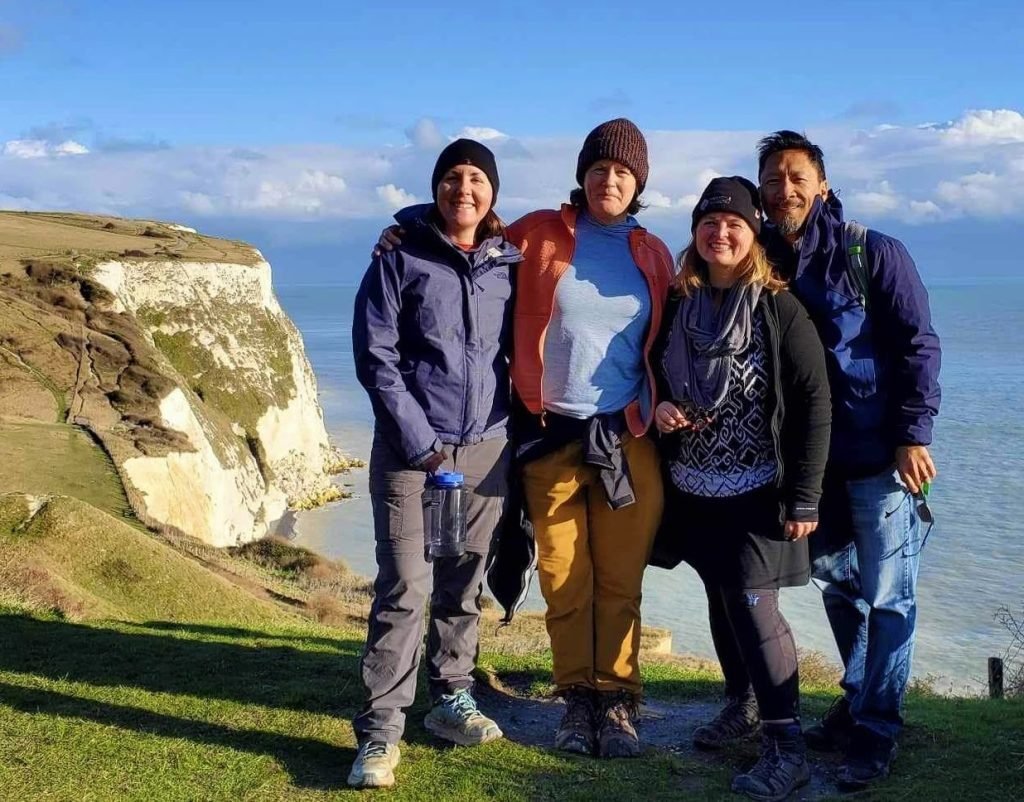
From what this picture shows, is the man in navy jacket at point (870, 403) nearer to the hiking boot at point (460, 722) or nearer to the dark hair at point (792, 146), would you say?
the dark hair at point (792, 146)

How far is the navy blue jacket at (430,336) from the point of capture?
462 cm

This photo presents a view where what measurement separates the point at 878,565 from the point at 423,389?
7.70ft

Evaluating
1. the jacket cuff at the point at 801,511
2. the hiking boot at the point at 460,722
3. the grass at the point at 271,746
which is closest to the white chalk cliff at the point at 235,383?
the grass at the point at 271,746

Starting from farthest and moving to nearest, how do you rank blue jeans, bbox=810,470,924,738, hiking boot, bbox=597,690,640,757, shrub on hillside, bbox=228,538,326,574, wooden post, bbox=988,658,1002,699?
shrub on hillside, bbox=228,538,326,574
wooden post, bbox=988,658,1002,699
hiking boot, bbox=597,690,640,757
blue jeans, bbox=810,470,924,738

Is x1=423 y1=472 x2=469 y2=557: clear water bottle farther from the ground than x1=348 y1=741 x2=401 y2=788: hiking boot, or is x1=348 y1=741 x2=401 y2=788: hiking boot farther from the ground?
x1=423 y1=472 x2=469 y2=557: clear water bottle

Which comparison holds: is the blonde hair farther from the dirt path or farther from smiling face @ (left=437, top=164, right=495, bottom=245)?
the dirt path

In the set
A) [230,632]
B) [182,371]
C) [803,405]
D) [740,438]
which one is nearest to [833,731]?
[740,438]

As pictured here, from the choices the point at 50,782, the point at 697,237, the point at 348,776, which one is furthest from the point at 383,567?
the point at 697,237

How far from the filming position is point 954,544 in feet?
94.4

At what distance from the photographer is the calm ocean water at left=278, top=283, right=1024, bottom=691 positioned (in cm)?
2114

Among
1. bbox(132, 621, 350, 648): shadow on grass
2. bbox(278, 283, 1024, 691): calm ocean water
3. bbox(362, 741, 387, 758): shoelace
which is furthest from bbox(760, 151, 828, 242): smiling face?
bbox(278, 283, 1024, 691): calm ocean water

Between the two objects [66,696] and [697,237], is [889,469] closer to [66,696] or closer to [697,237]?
[697,237]

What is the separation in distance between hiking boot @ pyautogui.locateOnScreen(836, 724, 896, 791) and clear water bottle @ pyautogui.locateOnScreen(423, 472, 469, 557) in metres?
2.13

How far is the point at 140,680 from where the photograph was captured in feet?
19.6
